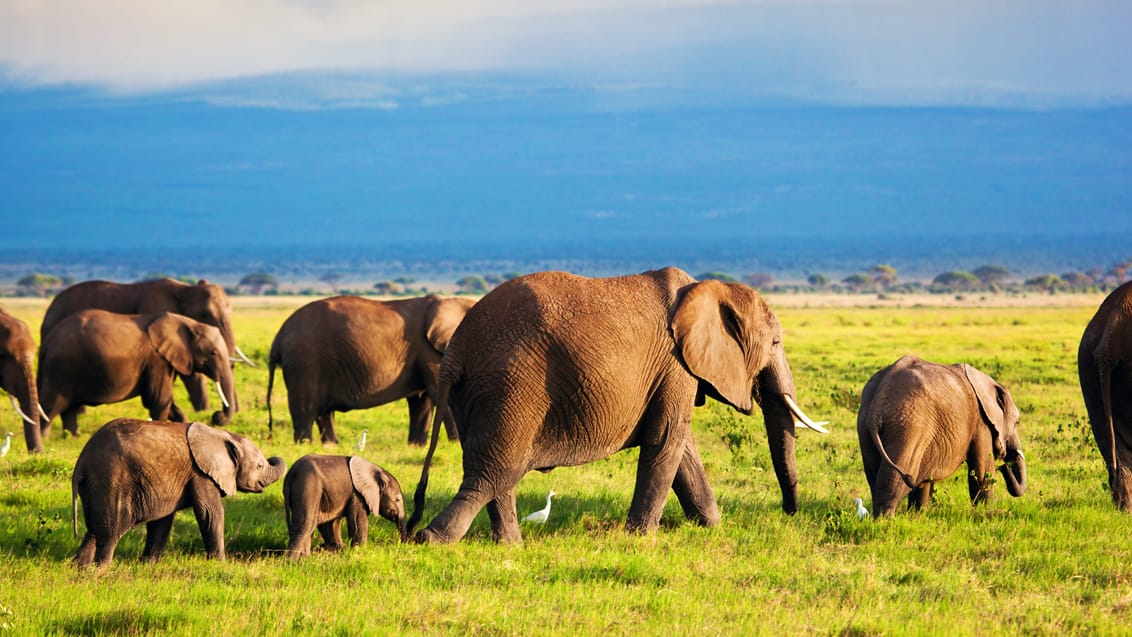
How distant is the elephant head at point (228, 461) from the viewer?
10000 millimetres

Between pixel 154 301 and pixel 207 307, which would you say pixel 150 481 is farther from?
pixel 154 301

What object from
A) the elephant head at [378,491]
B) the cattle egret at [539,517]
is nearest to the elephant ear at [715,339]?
the cattle egret at [539,517]

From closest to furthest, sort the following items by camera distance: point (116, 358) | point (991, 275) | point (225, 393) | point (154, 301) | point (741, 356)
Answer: point (741, 356)
point (116, 358)
point (225, 393)
point (154, 301)
point (991, 275)

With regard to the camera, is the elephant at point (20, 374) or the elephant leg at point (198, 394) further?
the elephant leg at point (198, 394)

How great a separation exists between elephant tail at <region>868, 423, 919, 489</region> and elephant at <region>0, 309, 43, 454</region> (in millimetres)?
9924

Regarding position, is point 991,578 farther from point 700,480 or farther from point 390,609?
point 390,609

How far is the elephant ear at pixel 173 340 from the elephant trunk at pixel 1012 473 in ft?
33.9

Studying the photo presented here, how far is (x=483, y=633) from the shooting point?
7.98 meters

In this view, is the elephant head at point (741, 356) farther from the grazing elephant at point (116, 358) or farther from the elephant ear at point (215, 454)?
the grazing elephant at point (116, 358)

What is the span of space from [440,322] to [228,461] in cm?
745

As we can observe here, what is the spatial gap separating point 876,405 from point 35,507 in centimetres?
726

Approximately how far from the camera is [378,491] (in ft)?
35.0

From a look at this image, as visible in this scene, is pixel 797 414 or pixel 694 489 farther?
pixel 797 414

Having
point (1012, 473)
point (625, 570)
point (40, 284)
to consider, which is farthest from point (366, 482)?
point (40, 284)
